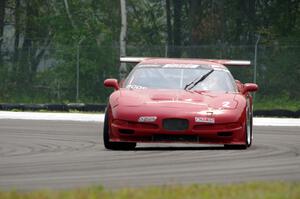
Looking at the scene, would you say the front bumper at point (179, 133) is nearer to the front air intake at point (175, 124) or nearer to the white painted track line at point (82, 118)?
the front air intake at point (175, 124)

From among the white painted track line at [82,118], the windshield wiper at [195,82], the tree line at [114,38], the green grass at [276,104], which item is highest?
the windshield wiper at [195,82]

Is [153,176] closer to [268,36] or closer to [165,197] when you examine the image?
[165,197]

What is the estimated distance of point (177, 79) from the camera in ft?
50.2

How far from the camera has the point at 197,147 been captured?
47.9ft

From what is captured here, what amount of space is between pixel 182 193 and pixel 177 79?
681cm

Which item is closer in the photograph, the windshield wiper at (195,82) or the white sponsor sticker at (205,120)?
the white sponsor sticker at (205,120)

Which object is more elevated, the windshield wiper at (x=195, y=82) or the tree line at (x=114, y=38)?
the windshield wiper at (x=195, y=82)

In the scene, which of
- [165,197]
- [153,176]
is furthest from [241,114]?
[165,197]

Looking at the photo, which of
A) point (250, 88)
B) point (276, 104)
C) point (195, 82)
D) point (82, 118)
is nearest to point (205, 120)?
point (195, 82)

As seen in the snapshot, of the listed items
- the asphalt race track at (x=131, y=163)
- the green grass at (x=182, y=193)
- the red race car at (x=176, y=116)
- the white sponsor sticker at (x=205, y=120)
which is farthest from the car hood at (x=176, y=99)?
the green grass at (x=182, y=193)

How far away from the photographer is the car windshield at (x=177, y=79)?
15195mm

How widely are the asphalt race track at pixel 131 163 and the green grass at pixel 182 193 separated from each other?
22.4 inches

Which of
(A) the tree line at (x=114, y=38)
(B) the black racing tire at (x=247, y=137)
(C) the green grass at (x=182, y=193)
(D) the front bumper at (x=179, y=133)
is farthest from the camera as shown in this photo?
(A) the tree line at (x=114, y=38)

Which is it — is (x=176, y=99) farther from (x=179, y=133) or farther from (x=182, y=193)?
(x=182, y=193)
